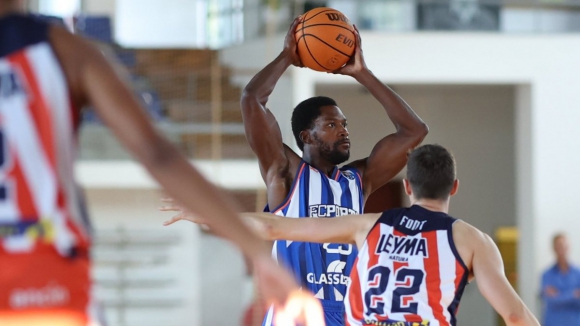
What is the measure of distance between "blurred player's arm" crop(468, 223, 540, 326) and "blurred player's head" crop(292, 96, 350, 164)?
148 cm

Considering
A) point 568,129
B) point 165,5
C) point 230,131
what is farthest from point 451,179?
point 165,5

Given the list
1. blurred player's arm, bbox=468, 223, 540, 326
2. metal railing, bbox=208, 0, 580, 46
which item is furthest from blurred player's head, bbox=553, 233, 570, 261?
blurred player's arm, bbox=468, 223, 540, 326

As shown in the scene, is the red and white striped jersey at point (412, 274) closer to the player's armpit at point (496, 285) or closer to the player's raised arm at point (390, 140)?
the player's armpit at point (496, 285)

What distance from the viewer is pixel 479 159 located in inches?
581

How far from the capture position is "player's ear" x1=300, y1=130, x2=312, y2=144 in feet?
15.5

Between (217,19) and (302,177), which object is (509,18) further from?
(302,177)

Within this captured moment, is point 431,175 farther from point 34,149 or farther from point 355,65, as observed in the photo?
point 34,149

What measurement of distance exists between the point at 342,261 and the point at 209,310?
9.06 meters

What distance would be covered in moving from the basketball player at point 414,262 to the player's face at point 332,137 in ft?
4.20

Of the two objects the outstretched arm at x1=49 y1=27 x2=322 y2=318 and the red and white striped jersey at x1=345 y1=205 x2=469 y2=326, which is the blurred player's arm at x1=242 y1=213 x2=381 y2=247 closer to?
the red and white striped jersey at x1=345 y1=205 x2=469 y2=326

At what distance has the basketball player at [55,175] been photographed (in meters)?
1.77

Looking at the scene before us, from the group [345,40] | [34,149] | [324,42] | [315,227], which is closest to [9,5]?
[34,149]

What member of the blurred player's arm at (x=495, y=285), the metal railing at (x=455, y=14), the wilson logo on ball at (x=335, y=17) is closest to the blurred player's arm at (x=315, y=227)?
the blurred player's arm at (x=495, y=285)

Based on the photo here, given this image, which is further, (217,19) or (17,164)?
(217,19)
